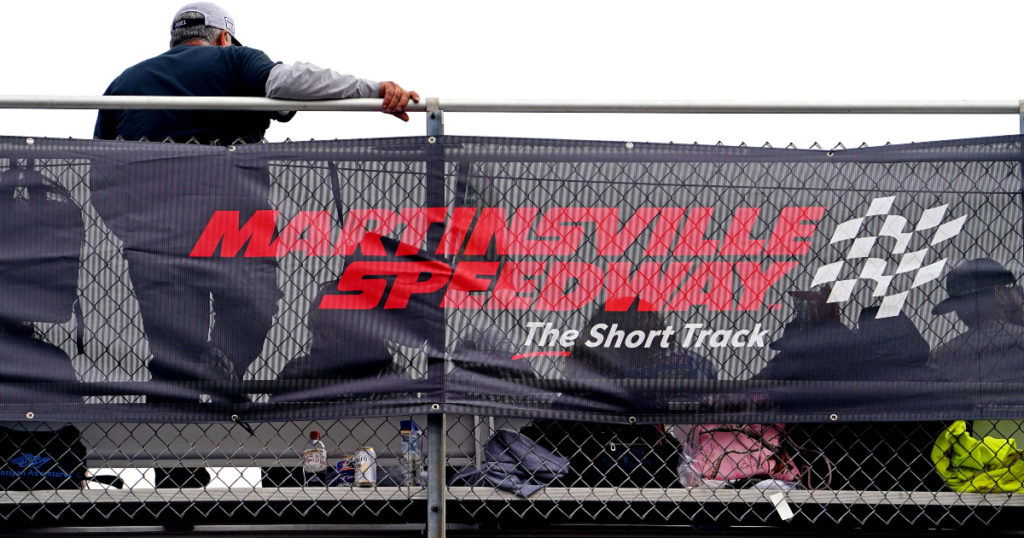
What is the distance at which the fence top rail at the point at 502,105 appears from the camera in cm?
376

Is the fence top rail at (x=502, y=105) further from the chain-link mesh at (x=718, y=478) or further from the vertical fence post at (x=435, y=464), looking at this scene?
the chain-link mesh at (x=718, y=478)

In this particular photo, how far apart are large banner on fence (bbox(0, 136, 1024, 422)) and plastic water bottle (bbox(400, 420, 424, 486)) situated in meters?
0.35

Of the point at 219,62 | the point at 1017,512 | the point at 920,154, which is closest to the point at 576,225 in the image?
the point at 920,154

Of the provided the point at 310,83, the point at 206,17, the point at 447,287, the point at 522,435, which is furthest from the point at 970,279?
the point at 206,17

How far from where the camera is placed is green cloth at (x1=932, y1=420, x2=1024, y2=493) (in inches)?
158

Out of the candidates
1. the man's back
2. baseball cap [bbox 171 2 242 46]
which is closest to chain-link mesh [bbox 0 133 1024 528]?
the man's back

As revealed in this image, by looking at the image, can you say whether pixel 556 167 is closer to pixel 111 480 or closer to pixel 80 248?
pixel 80 248

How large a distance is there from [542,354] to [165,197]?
1.67m

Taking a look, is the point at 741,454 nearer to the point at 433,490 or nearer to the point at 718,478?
the point at 718,478

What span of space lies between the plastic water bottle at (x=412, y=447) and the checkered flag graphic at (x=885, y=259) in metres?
1.79

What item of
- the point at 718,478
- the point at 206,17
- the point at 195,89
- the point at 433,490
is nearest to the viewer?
the point at 433,490

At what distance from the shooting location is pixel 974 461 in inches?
158

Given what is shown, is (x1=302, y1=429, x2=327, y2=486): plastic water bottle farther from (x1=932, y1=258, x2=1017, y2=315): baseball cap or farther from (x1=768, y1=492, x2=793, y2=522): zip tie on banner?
(x1=932, y1=258, x2=1017, y2=315): baseball cap

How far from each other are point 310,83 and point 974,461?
128 inches
